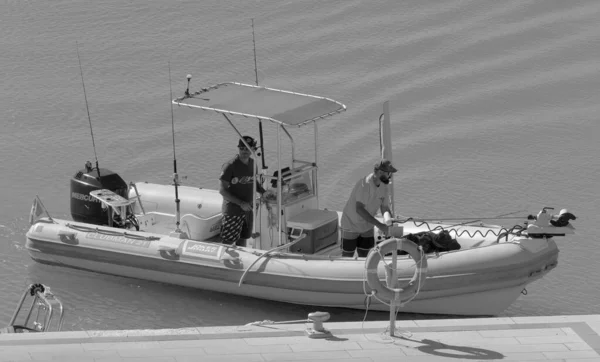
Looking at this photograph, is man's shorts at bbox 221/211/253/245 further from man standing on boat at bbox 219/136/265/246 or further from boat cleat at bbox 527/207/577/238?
boat cleat at bbox 527/207/577/238

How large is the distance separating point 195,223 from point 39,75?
6.67 m

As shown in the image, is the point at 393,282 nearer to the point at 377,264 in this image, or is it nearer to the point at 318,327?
the point at 377,264

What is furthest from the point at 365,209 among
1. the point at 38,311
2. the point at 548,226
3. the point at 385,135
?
the point at 38,311

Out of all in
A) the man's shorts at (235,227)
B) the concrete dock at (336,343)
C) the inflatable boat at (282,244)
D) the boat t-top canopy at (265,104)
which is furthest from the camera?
the man's shorts at (235,227)

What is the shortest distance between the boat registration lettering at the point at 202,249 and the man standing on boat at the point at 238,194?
8.2 inches

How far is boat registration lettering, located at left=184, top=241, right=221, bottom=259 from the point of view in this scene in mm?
10156

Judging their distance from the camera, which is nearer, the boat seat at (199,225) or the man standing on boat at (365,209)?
the man standing on boat at (365,209)

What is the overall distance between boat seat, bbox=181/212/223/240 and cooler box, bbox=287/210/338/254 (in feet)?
2.88

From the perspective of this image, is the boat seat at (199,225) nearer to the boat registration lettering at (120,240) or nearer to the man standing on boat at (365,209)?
the boat registration lettering at (120,240)

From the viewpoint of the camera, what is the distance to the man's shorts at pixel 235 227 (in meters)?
10.3

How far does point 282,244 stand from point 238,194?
57cm

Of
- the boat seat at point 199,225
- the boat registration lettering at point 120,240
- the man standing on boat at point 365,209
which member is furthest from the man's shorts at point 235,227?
the man standing on boat at point 365,209

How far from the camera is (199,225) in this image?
10742 mm

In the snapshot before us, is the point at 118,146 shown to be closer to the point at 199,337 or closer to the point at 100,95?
the point at 100,95
